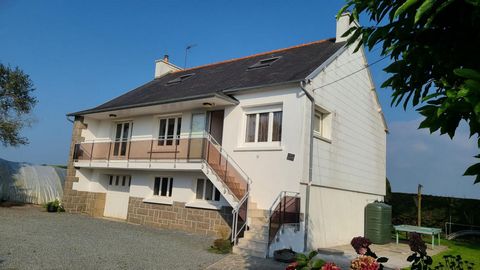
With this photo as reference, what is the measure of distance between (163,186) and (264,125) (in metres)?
6.32

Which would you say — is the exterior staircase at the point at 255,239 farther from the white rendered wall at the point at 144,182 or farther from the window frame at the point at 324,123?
the window frame at the point at 324,123

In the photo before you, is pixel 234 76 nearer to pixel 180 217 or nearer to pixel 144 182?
pixel 144 182

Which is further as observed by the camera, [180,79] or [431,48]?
[180,79]

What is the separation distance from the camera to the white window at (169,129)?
17109 mm

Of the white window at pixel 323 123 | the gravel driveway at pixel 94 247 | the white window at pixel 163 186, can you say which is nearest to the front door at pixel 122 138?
the white window at pixel 163 186

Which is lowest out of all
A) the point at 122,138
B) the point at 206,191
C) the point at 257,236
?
the point at 257,236

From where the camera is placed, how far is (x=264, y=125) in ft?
46.5

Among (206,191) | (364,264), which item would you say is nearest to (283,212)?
(206,191)

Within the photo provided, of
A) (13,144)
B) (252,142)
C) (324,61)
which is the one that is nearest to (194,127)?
(252,142)

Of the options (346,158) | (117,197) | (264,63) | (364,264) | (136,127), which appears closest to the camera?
(364,264)

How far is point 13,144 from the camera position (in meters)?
22.5

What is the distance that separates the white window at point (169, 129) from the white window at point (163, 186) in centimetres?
173

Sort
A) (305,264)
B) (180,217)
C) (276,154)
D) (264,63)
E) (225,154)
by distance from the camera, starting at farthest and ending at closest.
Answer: (264,63) < (180,217) < (225,154) < (276,154) < (305,264)

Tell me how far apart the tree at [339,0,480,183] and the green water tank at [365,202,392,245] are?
1406 centimetres
